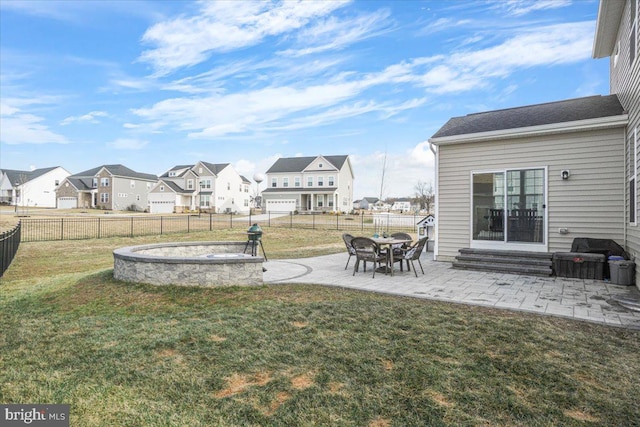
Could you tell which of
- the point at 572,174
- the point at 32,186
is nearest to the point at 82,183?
the point at 32,186

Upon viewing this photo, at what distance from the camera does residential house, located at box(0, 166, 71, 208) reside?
50.7 metres

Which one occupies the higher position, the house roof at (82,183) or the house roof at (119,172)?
the house roof at (119,172)

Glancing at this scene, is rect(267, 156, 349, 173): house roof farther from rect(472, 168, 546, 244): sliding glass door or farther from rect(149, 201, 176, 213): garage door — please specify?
rect(472, 168, 546, 244): sliding glass door

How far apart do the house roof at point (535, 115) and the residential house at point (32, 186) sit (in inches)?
2460

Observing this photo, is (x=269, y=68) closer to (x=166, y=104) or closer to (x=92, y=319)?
(x=166, y=104)

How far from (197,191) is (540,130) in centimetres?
4495

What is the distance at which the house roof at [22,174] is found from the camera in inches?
2006

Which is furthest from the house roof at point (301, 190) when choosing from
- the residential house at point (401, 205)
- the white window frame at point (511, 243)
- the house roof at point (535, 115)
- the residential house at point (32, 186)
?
the residential house at point (401, 205)

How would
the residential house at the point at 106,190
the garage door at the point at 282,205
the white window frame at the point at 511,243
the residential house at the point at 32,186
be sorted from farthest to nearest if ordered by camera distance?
the residential house at the point at 32,186 → the residential house at the point at 106,190 → the garage door at the point at 282,205 → the white window frame at the point at 511,243

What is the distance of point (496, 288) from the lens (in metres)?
6.37

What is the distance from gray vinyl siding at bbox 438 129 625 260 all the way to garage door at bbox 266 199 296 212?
113ft

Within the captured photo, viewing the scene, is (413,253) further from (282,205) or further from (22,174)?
(22,174)

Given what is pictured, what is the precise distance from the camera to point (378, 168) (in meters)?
17.3

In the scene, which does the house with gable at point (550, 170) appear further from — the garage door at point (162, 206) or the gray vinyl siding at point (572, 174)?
the garage door at point (162, 206)
